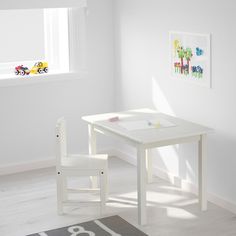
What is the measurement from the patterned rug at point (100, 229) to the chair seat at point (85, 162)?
14.2 inches

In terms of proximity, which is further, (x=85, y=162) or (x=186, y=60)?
(x=186, y=60)

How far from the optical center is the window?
5.28 metres

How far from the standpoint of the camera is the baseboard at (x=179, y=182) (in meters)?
4.39

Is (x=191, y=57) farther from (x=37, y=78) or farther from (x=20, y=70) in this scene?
(x=20, y=70)

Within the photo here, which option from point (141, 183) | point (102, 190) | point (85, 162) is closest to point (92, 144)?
point (85, 162)

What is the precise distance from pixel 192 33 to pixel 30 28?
1535mm

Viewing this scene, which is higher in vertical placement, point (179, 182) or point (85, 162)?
point (85, 162)

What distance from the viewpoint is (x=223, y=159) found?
4391 millimetres

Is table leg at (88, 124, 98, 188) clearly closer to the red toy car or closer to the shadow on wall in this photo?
the shadow on wall

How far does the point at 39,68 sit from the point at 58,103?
1.11 ft

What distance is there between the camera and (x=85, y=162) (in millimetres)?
4312

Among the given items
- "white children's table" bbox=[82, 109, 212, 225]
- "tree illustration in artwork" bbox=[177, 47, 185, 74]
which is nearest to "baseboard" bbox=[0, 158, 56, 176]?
"white children's table" bbox=[82, 109, 212, 225]

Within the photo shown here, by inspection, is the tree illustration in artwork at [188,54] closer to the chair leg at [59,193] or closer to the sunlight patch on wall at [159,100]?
the sunlight patch on wall at [159,100]

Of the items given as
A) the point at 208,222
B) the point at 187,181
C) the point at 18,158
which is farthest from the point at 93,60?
the point at 208,222
